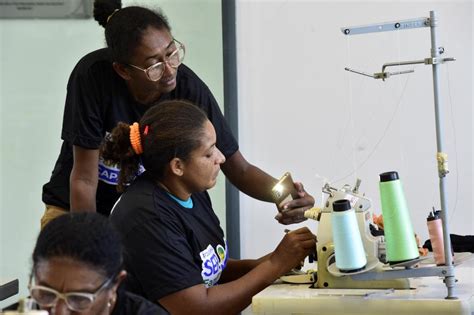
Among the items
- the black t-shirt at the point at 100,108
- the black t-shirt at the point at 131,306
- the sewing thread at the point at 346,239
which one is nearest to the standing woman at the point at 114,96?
the black t-shirt at the point at 100,108

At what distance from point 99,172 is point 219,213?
1.19m

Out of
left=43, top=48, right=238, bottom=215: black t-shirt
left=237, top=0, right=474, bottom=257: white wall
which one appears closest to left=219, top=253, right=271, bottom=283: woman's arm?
left=43, top=48, right=238, bottom=215: black t-shirt

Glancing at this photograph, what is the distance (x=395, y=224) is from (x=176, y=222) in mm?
507

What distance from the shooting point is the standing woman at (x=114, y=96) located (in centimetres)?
213

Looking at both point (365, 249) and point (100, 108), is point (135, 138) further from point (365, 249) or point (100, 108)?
point (365, 249)

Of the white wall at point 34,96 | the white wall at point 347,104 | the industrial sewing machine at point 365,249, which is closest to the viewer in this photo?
the industrial sewing machine at point 365,249

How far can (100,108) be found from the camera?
2207 mm

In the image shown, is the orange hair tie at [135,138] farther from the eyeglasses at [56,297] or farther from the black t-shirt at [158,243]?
the eyeglasses at [56,297]

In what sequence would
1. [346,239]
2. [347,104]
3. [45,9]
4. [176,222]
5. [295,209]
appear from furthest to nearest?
[45,9], [347,104], [295,209], [176,222], [346,239]

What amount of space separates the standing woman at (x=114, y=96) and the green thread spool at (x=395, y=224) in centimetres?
39

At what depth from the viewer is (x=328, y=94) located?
323 cm

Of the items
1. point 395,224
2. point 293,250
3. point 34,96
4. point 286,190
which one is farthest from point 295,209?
point 34,96

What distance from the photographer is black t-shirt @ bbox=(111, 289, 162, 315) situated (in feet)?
4.92

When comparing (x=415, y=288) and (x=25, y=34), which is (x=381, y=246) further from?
(x=25, y=34)
